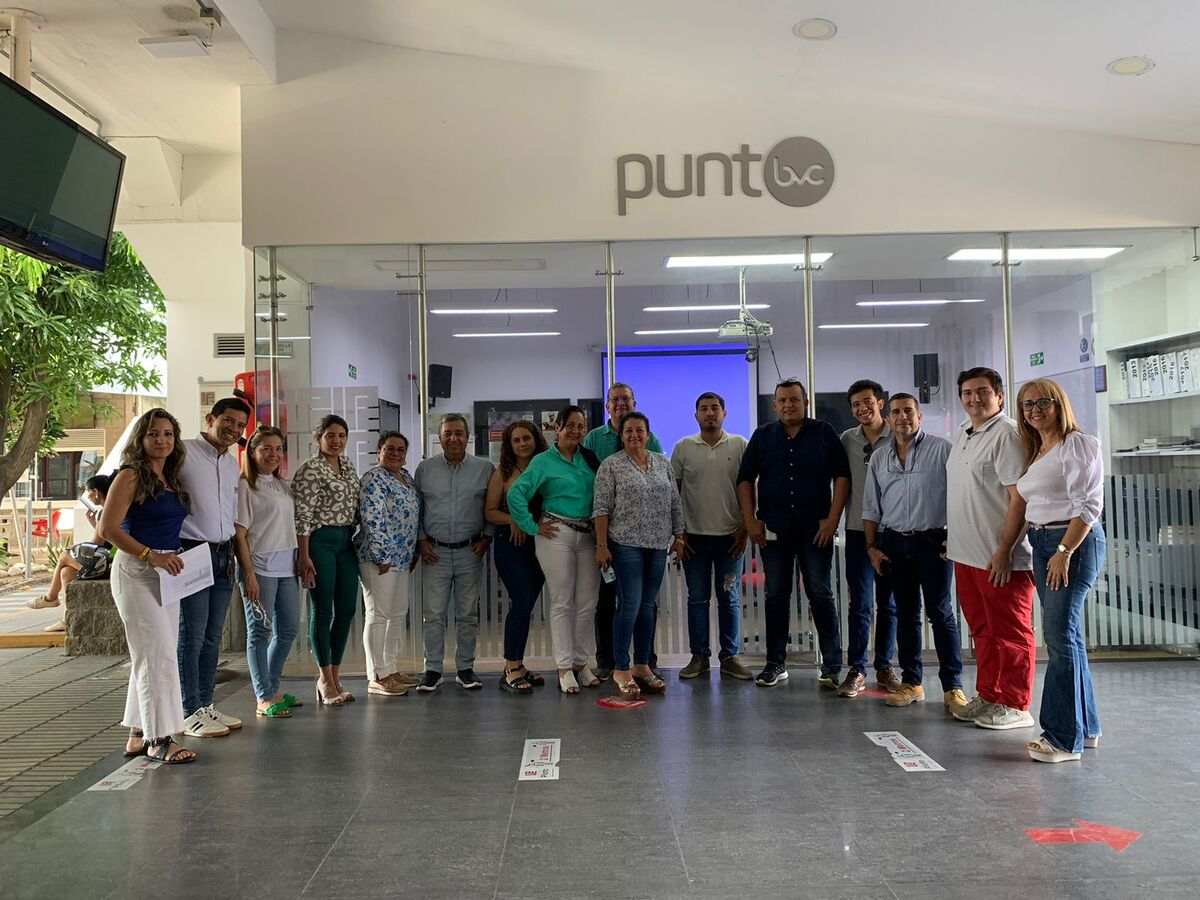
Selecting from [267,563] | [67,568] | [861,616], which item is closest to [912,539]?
[861,616]

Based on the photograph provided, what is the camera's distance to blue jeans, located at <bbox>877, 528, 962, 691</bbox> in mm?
4641

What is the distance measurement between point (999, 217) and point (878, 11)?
5.65 ft

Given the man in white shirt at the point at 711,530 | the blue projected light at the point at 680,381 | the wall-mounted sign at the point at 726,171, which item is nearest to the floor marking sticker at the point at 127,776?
the man in white shirt at the point at 711,530

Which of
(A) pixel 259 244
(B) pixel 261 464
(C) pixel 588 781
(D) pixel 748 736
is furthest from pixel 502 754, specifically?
(A) pixel 259 244

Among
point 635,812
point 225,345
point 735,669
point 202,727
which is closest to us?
point 635,812

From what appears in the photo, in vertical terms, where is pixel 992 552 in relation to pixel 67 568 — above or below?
above

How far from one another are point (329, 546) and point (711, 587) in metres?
2.10

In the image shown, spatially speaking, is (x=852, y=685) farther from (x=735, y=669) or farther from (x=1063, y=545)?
(x=1063, y=545)

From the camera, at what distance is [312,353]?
5961 millimetres

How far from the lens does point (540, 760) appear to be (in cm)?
399

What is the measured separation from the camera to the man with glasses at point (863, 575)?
5059mm

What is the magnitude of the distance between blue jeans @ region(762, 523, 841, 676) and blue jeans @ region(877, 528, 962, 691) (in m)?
0.35

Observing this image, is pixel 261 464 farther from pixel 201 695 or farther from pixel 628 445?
pixel 628 445

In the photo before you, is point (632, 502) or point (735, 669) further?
point (735, 669)
